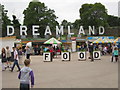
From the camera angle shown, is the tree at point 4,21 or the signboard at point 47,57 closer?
the signboard at point 47,57

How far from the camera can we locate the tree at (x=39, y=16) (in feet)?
220

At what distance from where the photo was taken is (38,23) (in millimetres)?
67625

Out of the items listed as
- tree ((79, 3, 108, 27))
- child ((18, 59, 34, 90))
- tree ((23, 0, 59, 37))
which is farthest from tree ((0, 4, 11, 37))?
child ((18, 59, 34, 90))

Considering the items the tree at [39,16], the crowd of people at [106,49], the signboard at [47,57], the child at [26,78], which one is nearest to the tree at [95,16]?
the tree at [39,16]

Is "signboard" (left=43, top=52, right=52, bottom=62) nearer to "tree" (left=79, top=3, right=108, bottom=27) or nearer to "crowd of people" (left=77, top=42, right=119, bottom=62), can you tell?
"crowd of people" (left=77, top=42, right=119, bottom=62)

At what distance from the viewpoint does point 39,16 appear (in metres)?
67.7

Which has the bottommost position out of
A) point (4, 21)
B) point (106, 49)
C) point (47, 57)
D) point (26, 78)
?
point (47, 57)

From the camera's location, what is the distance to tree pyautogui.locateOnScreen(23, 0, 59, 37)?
6700 cm

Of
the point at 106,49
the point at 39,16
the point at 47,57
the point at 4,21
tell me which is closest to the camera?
the point at 47,57

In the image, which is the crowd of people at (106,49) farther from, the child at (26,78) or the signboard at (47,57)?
the child at (26,78)

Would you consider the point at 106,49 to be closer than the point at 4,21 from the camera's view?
Yes

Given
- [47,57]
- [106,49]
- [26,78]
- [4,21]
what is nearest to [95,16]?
[4,21]

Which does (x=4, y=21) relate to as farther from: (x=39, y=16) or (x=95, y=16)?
(x=95, y=16)

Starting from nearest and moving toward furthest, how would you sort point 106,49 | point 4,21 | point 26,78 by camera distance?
point 26,78, point 106,49, point 4,21
